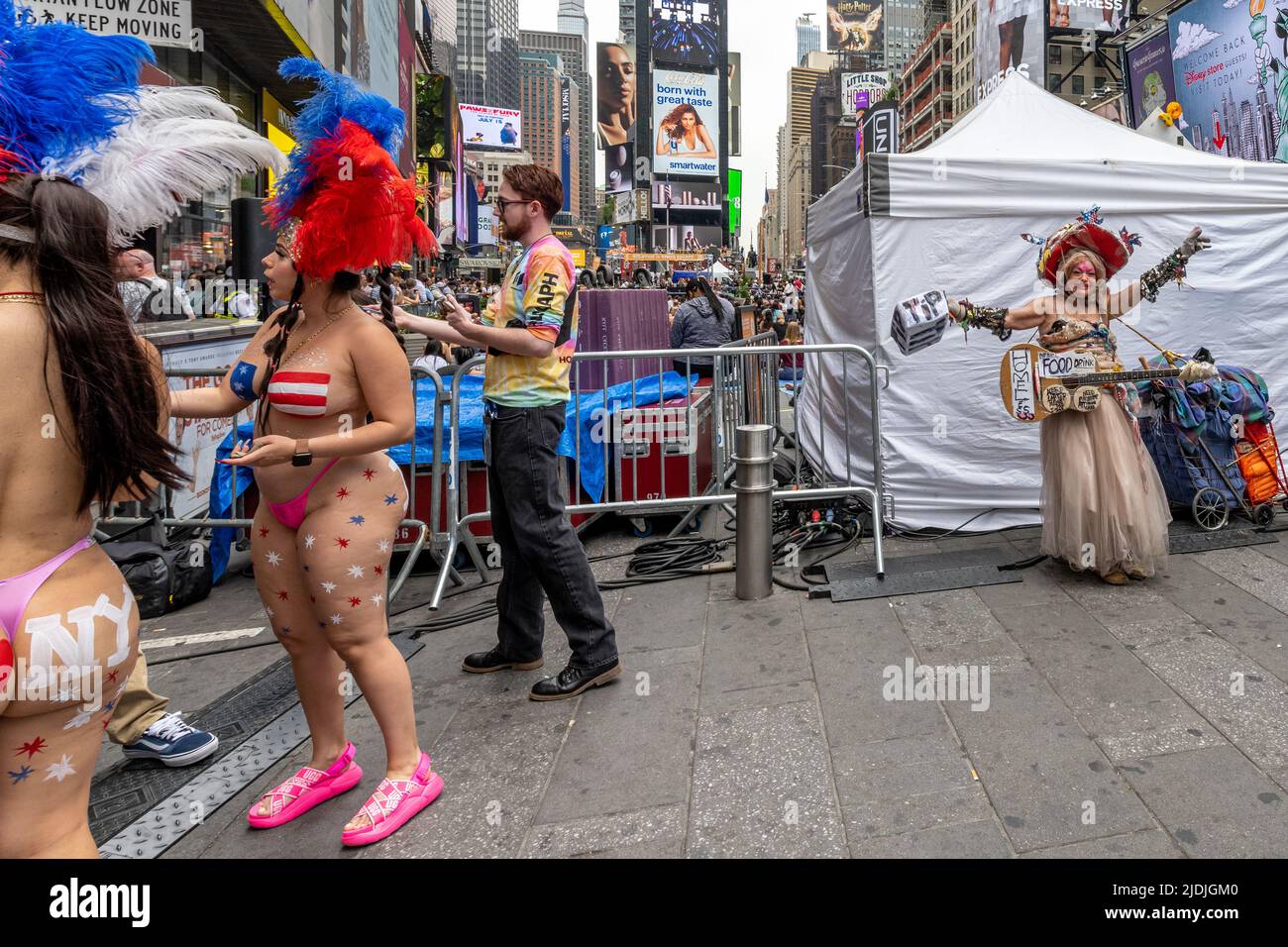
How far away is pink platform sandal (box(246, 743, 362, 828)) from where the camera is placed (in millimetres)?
2857

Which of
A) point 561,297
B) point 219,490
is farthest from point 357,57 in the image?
point 561,297

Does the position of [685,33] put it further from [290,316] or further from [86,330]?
[86,330]

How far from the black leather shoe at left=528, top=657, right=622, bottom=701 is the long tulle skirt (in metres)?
2.93

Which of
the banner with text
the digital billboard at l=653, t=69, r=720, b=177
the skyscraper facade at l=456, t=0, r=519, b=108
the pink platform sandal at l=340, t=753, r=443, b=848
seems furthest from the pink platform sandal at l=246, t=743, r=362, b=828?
the skyscraper facade at l=456, t=0, r=519, b=108

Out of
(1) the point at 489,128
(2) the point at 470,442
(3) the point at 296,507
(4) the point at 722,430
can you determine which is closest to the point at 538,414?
(3) the point at 296,507

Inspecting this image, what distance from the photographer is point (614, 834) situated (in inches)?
107

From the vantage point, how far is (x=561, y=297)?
352 centimetres

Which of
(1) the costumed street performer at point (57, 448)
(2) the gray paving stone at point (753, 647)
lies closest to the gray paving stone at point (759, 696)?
(2) the gray paving stone at point (753, 647)

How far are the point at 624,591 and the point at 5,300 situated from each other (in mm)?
3927

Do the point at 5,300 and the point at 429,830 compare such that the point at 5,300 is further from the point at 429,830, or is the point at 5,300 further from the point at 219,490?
the point at 219,490

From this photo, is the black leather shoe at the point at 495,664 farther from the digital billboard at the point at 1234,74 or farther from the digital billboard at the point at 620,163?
the digital billboard at the point at 620,163

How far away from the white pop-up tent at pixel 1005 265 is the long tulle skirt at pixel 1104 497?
1.22 meters

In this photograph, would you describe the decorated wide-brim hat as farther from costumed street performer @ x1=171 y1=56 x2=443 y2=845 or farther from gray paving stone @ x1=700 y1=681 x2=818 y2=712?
costumed street performer @ x1=171 y1=56 x2=443 y2=845

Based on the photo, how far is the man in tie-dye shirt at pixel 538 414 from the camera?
3508 mm
